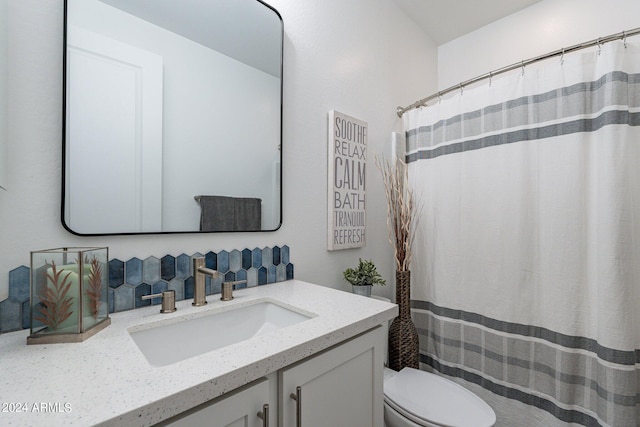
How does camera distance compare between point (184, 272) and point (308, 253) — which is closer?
point (184, 272)

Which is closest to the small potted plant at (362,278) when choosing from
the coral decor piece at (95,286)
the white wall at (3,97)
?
the coral decor piece at (95,286)

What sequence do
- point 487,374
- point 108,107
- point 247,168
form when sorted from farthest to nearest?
point 487,374 < point 247,168 < point 108,107

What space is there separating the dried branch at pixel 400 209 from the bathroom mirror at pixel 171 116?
75 cm

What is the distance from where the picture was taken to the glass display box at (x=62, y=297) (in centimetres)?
63

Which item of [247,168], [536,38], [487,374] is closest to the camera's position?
[247,168]

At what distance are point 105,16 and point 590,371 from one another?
2.13 metres

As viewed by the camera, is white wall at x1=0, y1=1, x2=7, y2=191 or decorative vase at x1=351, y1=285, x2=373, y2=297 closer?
white wall at x1=0, y1=1, x2=7, y2=191

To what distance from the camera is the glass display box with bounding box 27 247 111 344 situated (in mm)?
631

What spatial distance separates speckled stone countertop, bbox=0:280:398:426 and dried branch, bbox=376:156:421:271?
897 millimetres

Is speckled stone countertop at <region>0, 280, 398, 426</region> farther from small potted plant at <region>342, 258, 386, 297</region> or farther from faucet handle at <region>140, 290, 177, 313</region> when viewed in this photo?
small potted plant at <region>342, 258, 386, 297</region>

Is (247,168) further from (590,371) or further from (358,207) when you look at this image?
(590,371)

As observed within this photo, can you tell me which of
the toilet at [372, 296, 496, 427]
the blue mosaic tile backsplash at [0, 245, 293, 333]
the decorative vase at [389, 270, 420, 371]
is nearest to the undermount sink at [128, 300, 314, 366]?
the blue mosaic tile backsplash at [0, 245, 293, 333]

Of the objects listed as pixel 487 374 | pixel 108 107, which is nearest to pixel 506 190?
pixel 487 374

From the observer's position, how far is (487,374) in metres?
1.49
